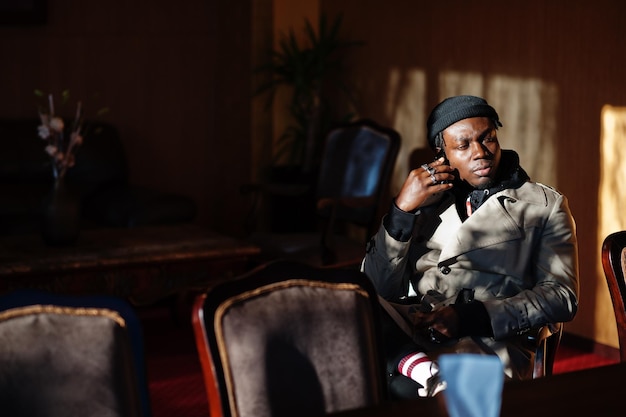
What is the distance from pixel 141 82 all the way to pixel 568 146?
8.77 ft

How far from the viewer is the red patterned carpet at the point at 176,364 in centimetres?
372

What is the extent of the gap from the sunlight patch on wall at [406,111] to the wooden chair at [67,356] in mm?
3843

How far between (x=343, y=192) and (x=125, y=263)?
4.57 feet

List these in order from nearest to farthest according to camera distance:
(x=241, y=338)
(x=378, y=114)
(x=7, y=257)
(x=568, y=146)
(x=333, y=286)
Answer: (x=241, y=338) < (x=333, y=286) < (x=7, y=257) < (x=568, y=146) < (x=378, y=114)

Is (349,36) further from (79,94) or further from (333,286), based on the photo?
(333,286)

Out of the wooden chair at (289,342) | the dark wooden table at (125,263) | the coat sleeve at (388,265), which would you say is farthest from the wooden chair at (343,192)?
the wooden chair at (289,342)

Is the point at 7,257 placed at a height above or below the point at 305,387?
below

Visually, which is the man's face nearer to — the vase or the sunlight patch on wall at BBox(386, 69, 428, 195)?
the vase

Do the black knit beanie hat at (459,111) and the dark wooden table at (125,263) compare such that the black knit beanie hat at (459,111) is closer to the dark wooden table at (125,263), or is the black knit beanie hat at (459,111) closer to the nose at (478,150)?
the nose at (478,150)

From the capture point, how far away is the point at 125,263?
3916 mm

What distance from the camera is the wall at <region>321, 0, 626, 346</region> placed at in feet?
14.1

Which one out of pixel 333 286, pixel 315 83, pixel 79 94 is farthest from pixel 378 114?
pixel 333 286

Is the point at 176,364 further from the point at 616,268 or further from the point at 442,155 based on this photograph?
the point at 616,268

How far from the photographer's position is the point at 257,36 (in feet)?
19.4
